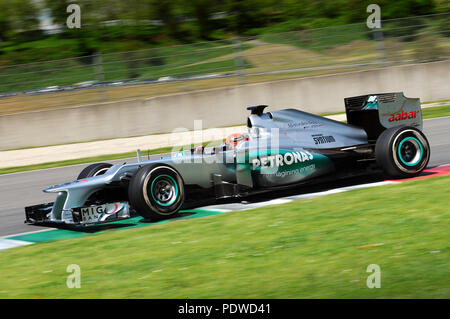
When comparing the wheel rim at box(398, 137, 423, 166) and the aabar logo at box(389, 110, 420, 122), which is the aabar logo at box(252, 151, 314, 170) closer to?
the wheel rim at box(398, 137, 423, 166)

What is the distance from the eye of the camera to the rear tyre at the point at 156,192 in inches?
289

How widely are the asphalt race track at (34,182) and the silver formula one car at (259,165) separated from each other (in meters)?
0.83

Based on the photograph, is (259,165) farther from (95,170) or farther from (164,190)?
(95,170)

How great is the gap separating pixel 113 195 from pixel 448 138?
6844mm

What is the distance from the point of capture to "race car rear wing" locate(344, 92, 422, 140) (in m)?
8.98

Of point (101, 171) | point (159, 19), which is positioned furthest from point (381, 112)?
point (159, 19)

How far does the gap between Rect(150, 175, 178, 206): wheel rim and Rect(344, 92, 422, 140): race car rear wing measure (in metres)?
2.88

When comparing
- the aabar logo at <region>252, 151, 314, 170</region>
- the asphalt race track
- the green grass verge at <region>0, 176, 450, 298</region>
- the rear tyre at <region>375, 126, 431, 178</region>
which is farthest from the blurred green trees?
the green grass verge at <region>0, 176, 450, 298</region>

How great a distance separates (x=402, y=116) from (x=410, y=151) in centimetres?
58

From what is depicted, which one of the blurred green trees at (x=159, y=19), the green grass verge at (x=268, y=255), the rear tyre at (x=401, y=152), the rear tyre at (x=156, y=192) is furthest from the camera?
the blurred green trees at (x=159, y=19)

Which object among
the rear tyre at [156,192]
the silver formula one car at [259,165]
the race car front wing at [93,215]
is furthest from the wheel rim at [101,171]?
the rear tyre at [156,192]

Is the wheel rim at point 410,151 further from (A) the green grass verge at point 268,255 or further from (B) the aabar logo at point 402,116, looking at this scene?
(A) the green grass verge at point 268,255

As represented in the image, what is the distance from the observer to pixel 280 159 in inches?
322
